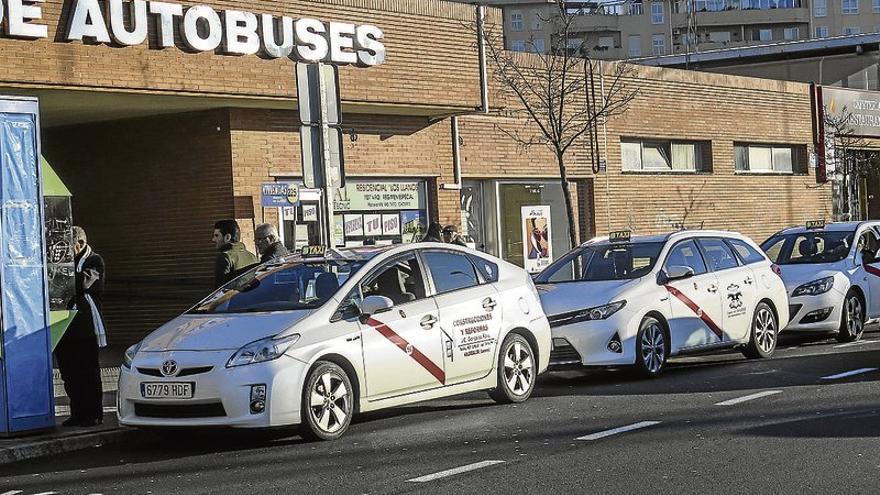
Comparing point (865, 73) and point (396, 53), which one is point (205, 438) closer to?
point (396, 53)

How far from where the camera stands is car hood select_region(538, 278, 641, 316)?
1402cm

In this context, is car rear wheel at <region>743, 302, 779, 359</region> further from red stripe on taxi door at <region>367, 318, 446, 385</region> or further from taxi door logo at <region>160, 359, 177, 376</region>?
taxi door logo at <region>160, 359, 177, 376</region>

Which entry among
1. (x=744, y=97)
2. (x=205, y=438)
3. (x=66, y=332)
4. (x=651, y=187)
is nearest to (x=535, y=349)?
(x=205, y=438)

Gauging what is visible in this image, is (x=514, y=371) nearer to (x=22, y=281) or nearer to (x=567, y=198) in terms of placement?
(x=22, y=281)

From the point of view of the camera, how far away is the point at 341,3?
747 inches

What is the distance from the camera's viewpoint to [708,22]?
90.2 m

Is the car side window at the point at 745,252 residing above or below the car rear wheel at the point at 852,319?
above

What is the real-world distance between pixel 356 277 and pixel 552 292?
3.64 m

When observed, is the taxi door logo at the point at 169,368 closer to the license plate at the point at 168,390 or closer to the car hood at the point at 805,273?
the license plate at the point at 168,390

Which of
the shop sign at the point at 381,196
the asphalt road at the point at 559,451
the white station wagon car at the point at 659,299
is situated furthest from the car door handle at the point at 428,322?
the shop sign at the point at 381,196

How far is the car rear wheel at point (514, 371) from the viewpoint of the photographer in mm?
12406

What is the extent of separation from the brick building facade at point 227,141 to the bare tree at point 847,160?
11.4 m

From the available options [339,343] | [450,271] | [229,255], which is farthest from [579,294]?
[339,343]

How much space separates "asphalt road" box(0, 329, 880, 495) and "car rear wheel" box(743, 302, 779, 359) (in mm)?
2384
